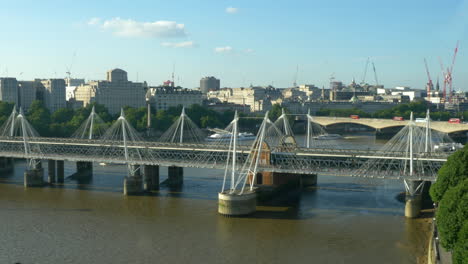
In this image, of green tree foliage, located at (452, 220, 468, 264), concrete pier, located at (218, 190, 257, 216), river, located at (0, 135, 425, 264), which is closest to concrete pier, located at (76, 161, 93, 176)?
river, located at (0, 135, 425, 264)

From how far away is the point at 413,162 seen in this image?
27.5 meters

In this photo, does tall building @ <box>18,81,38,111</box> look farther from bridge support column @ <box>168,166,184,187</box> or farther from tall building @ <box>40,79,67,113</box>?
bridge support column @ <box>168,166,184,187</box>

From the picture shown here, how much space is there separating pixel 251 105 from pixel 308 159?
84.5m

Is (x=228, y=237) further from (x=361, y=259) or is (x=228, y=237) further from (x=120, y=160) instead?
(x=120, y=160)

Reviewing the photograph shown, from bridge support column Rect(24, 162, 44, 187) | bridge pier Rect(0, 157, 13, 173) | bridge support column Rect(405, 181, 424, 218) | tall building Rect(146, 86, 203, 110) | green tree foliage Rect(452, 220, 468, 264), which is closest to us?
green tree foliage Rect(452, 220, 468, 264)

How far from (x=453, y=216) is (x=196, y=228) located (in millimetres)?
11480

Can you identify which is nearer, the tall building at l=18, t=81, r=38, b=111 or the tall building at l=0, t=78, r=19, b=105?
the tall building at l=0, t=78, r=19, b=105

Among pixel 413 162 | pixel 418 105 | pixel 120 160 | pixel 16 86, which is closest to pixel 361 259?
pixel 413 162

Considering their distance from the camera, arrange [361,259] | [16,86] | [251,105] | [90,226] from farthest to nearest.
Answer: [251,105]
[16,86]
[90,226]
[361,259]

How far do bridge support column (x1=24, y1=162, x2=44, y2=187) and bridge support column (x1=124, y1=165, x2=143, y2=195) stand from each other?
21.6ft

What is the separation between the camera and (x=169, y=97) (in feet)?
306

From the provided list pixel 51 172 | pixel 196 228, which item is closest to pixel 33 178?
pixel 51 172

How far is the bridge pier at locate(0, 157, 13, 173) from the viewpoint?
3940 cm

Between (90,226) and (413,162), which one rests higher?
(413,162)
